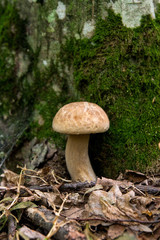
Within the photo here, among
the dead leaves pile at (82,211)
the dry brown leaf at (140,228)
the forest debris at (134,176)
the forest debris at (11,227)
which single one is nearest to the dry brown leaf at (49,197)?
the dead leaves pile at (82,211)

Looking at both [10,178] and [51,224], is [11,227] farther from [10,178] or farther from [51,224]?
[10,178]

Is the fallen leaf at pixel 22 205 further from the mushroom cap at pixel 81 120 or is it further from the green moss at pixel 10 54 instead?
the green moss at pixel 10 54

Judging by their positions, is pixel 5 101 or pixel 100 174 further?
pixel 5 101

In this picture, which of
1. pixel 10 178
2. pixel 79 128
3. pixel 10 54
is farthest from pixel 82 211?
pixel 10 54

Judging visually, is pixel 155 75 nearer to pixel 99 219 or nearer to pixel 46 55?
pixel 46 55

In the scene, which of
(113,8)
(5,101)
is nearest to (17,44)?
(5,101)

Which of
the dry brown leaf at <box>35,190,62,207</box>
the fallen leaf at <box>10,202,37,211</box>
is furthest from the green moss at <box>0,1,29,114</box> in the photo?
the fallen leaf at <box>10,202,37,211</box>

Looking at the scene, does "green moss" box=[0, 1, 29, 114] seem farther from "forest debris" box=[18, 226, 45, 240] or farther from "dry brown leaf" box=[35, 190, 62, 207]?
"forest debris" box=[18, 226, 45, 240]
